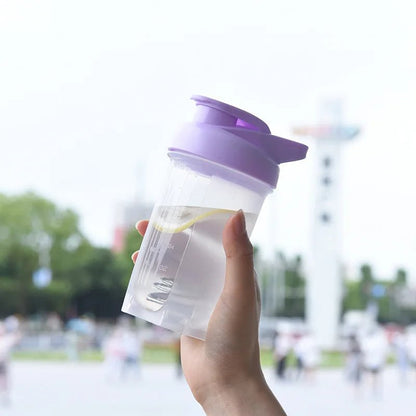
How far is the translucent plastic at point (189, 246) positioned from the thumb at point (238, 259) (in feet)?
0.13

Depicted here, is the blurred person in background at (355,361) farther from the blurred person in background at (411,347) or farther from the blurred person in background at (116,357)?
the blurred person in background at (116,357)

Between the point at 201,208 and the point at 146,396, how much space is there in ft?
16.3

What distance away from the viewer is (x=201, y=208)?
1.69 feet

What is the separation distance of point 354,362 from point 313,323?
766 centimetres

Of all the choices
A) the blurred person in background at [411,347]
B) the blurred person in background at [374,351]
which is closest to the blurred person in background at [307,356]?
the blurred person in background at [411,347]

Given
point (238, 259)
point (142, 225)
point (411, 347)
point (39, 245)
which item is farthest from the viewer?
point (39, 245)

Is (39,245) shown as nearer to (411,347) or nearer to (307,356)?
(307,356)

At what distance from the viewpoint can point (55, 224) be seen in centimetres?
1670

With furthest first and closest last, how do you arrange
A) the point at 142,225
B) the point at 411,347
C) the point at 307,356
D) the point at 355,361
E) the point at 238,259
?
the point at 411,347, the point at 307,356, the point at 355,361, the point at 142,225, the point at 238,259

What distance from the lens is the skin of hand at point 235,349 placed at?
18.5 inches

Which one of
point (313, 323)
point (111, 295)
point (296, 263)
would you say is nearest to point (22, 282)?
point (111, 295)

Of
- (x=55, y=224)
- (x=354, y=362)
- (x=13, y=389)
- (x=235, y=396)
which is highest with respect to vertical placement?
(x=235, y=396)

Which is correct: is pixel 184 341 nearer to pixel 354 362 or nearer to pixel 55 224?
pixel 354 362

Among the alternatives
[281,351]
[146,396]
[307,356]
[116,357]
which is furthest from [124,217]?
[146,396]
